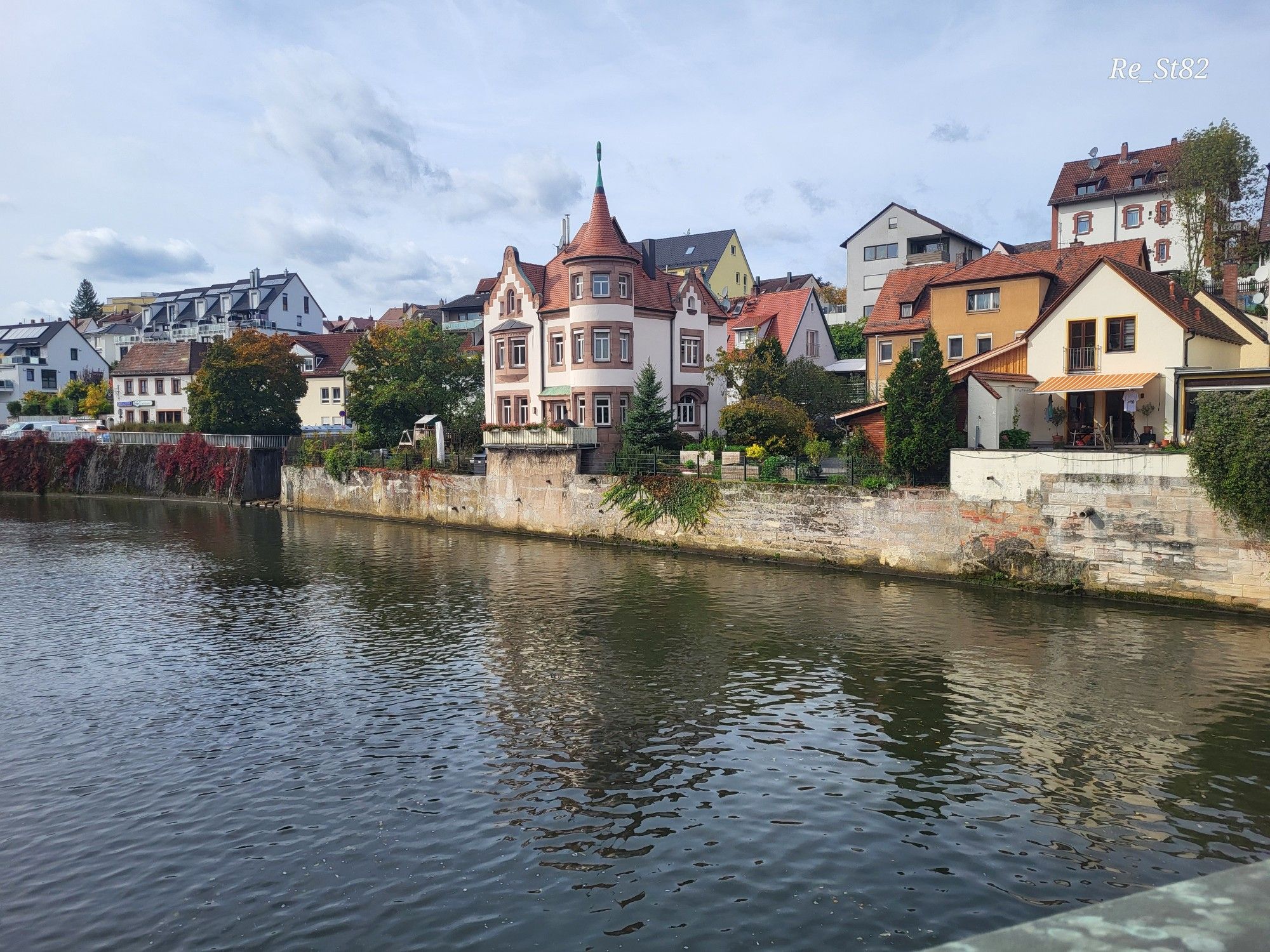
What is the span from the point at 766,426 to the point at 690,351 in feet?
48.1

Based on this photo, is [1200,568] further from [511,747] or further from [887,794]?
[511,747]

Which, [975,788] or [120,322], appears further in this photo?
[120,322]

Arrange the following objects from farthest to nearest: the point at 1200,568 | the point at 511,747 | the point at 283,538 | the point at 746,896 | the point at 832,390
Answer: the point at 832,390 < the point at 283,538 < the point at 1200,568 < the point at 511,747 < the point at 746,896

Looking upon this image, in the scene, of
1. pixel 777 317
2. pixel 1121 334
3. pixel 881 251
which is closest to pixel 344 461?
pixel 777 317

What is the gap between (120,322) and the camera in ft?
462

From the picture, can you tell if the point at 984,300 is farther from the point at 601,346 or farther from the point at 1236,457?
the point at 1236,457

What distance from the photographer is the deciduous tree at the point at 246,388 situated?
74.9 meters

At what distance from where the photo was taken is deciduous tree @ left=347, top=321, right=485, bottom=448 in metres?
65.4

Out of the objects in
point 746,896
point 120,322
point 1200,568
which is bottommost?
point 746,896

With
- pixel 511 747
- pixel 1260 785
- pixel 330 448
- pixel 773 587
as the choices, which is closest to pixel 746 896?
pixel 511 747

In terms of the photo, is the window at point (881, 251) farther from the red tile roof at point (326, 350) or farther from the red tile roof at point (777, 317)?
the red tile roof at point (326, 350)

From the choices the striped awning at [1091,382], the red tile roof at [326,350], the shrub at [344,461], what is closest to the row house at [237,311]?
the red tile roof at [326,350]

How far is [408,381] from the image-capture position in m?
68.1

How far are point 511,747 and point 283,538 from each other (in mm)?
37493
